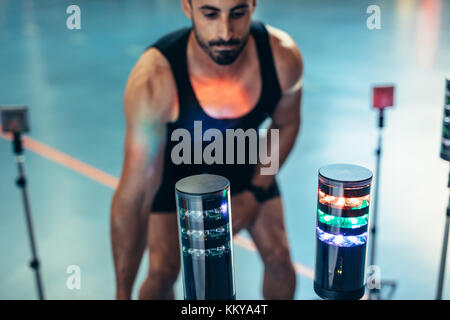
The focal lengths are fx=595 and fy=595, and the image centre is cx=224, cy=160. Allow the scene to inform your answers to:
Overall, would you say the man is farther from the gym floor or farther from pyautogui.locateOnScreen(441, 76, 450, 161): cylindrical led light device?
pyautogui.locateOnScreen(441, 76, 450, 161): cylindrical led light device

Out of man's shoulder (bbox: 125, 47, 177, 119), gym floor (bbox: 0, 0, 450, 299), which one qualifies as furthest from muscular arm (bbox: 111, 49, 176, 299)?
gym floor (bbox: 0, 0, 450, 299)

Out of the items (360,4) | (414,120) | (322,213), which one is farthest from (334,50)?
(322,213)

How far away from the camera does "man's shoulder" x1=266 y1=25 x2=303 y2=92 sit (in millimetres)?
3605

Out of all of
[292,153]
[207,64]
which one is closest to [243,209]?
[207,64]

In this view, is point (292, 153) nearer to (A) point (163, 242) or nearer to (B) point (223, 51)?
(A) point (163, 242)

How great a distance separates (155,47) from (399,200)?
10.6 ft

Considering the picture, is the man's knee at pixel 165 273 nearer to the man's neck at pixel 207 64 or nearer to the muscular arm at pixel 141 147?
the muscular arm at pixel 141 147

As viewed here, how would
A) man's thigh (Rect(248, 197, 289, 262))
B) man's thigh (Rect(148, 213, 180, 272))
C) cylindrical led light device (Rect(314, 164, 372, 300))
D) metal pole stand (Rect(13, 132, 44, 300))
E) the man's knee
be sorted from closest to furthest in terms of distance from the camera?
cylindrical led light device (Rect(314, 164, 372, 300)), metal pole stand (Rect(13, 132, 44, 300)), man's thigh (Rect(148, 213, 180, 272)), the man's knee, man's thigh (Rect(248, 197, 289, 262))

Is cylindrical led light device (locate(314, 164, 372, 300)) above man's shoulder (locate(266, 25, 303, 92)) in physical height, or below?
below

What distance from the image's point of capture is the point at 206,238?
7.75 feet

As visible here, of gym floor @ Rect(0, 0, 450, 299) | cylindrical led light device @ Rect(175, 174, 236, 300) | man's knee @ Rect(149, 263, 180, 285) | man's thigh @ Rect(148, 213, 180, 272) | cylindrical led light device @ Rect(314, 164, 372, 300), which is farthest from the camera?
gym floor @ Rect(0, 0, 450, 299)

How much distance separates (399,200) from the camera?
5.71 m

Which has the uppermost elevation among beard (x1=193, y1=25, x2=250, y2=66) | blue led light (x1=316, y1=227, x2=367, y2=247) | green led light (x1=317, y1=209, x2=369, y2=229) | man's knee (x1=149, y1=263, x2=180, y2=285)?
beard (x1=193, y1=25, x2=250, y2=66)

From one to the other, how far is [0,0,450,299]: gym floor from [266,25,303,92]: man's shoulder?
5.53 ft
